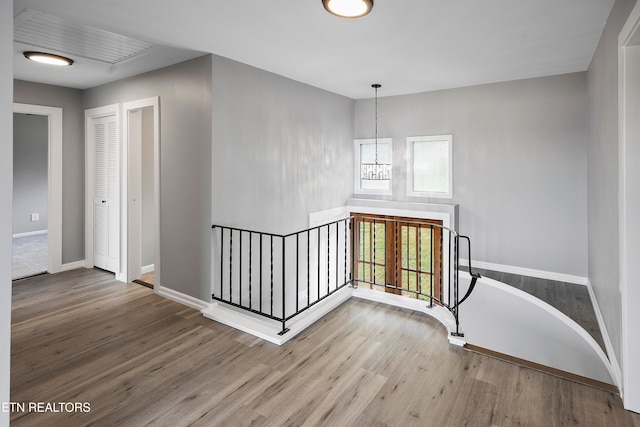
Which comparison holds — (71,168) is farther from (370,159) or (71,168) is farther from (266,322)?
(370,159)

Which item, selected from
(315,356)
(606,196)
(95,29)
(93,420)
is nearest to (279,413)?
(315,356)

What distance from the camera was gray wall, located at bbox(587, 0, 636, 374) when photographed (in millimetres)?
2393

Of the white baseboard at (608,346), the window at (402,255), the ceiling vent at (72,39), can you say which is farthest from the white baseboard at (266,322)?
the ceiling vent at (72,39)

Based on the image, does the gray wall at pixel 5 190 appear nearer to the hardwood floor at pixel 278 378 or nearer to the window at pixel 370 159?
the hardwood floor at pixel 278 378

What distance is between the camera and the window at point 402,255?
17.7ft

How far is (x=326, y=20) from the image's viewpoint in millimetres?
2764

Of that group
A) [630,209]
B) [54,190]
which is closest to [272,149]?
[54,190]

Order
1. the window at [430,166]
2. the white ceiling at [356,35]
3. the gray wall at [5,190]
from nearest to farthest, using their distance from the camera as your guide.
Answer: the gray wall at [5,190] → the white ceiling at [356,35] → the window at [430,166]

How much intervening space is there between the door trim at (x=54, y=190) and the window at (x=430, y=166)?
503 cm

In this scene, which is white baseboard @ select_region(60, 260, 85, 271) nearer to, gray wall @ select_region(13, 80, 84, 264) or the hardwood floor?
gray wall @ select_region(13, 80, 84, 264)

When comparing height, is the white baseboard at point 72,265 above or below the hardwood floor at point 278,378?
above

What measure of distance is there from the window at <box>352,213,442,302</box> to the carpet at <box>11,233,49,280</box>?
15.1 ft

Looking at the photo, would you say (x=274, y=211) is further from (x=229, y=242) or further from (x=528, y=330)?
(x=528, y=330)

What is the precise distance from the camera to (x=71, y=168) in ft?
16.7
